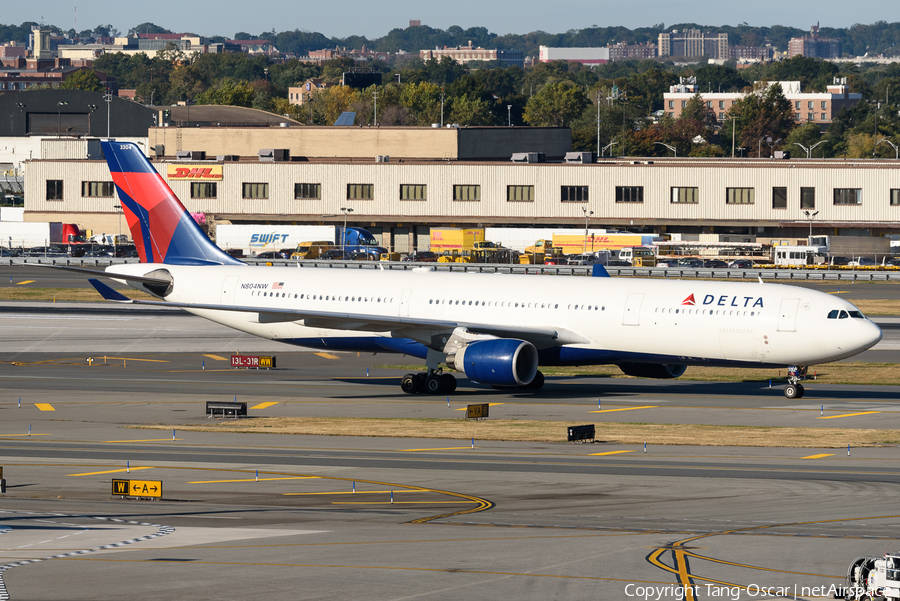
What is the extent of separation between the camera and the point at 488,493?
29.0 metres

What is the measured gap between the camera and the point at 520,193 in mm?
138125

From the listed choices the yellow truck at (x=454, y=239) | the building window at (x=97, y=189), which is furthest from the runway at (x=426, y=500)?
the building window at (x=97, y=189)

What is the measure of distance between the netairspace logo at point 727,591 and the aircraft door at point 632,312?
1056 inches

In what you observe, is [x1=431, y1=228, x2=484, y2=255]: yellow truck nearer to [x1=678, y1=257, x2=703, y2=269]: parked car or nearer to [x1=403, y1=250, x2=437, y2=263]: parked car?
[x1=403, y1=250, x2=437, y2=263]: parked car

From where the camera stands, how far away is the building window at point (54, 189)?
478ft

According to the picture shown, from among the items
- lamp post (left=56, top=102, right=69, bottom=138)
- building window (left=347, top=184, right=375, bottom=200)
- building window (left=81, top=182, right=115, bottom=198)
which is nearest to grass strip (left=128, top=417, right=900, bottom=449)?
building window (left=347, top=184, right=375, bottom=200)

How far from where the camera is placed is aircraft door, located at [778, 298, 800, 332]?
4344 centimetres

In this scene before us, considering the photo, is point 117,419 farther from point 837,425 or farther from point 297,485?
point 837,425

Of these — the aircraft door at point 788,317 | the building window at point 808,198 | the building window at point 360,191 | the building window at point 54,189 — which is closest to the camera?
the aircraft door at point 788,317

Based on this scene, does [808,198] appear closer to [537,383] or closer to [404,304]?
[537,383]

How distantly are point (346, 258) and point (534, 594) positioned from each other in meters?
106

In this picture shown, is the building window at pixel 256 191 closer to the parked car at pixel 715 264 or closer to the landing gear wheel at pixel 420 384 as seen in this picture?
the parked car at pixel 715 264

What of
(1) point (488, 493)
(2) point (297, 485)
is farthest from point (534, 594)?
(2) point (297, 485)

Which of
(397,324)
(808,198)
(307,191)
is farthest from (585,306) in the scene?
(307,191)
